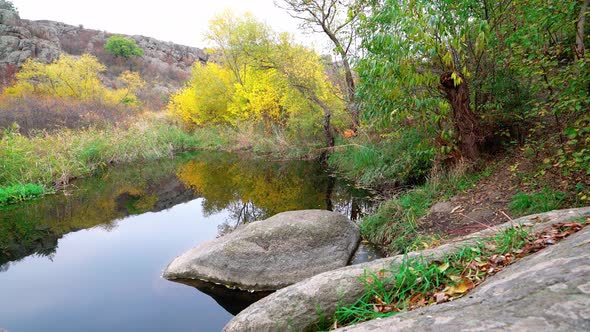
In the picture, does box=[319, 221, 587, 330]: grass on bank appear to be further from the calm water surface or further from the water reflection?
the water reflection

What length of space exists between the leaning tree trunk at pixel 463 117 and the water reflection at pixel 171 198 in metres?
2.77

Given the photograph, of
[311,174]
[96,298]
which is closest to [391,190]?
[311,174]

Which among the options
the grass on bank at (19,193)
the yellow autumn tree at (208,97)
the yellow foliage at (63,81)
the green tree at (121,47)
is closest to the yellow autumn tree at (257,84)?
the yellow autumn tree at (208,97)

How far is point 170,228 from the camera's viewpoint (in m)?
8.48

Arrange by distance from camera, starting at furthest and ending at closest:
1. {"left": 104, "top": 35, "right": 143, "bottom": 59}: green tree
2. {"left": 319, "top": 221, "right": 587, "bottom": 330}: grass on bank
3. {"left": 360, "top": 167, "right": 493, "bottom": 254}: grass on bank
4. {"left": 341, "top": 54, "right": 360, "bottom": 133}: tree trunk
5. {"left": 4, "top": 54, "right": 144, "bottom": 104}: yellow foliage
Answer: {"left": 104, "top": 35, "right": 143, "bottom": 59}: green tree < {"left": 4, "top": 54, "right": 144, "bottom": 104}: yellow foliage < {"left": 341, "top": 54, "right": 360, "bottom": 133}: tree trunk < {"left": 360, "top": 167, "right": 493, "bottom": 254}: grass on bank < {"left": 319, "top": 221, "right": 587, "bottom": 330}: grass on bank

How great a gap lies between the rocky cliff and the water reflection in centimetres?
2687

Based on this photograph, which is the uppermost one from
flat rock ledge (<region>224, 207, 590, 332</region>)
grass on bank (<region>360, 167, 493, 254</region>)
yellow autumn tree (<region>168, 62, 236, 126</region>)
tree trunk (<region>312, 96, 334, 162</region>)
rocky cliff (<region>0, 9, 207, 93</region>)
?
rocky cliff (<region>0, 9, 207, 93</region>)

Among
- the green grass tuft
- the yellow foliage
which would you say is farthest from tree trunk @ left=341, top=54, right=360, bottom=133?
the yellow foliage

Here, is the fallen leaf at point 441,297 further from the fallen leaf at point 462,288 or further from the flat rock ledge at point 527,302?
the flat rock ledge at point 527,302

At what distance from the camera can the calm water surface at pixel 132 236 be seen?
4875mm

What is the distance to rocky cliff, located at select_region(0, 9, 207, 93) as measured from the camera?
114ft

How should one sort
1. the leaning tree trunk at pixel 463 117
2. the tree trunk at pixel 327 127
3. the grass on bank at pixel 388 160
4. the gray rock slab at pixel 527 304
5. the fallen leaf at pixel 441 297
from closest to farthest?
the gray rock slab at pixel 527 304, the fallen leaf at pixel 441 297, the leaning tree trunk at pixel 463 117, the grass on bank at pixel 388 160, the tree trunk at pixel 327 127

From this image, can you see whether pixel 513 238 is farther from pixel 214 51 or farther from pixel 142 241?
pixel 214 51

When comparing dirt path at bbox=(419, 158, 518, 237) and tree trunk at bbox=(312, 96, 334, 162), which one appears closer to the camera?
dirt path at bbox=(419, 158, 518, 237)
